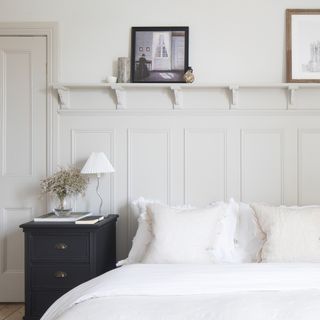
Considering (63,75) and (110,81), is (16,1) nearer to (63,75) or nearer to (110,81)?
(63,75)

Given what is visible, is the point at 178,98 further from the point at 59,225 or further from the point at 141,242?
A: the point at 59,225

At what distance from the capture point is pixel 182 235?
2.73m

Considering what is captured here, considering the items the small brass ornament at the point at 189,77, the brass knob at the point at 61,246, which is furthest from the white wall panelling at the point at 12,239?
the small brass ornament at the point at 189,77

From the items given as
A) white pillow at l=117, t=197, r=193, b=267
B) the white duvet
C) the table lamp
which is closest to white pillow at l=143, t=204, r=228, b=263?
white pillow at l=117, t=197, r=193, b=267

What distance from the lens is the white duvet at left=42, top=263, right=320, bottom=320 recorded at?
65.7 inches

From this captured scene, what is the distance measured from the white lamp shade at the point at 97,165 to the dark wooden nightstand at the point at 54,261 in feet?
1.44

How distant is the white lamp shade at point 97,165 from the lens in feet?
10.5

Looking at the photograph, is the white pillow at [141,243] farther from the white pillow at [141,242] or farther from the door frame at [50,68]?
the door frame at [50,68]

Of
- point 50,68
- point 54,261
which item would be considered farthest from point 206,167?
point 50,68

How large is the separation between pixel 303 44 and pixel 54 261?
2.54 meters

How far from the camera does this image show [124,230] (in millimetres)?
3447

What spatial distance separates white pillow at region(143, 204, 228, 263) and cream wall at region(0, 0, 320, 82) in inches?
47.2

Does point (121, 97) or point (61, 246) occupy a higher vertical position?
point (121, 97)

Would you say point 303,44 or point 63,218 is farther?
point 303,44
